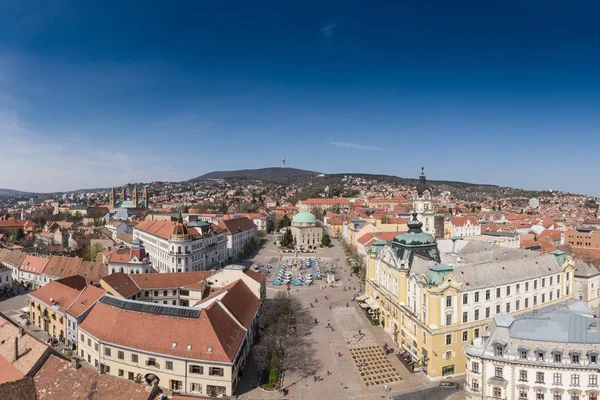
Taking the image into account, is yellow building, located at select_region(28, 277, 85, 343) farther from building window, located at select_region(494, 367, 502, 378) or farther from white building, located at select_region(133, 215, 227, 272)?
building window, located at select_region(494, 367, 502, 378)

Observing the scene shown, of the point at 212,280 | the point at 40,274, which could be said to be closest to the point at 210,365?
the point at 212,280

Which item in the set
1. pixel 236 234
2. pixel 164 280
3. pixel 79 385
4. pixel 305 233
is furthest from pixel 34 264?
pixel 305 233

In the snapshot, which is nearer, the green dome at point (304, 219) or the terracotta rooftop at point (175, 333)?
the terracotta rooftop at point (175, 333)

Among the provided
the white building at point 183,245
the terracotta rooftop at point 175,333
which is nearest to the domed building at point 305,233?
the white building at point 183,245

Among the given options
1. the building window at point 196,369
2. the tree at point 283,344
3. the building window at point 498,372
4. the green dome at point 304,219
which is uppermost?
the green dome at point 304,219

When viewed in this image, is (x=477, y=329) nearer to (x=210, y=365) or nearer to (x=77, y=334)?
(x=210, y=365)

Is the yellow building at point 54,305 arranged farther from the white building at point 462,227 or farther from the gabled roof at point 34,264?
the white building at point 462,227

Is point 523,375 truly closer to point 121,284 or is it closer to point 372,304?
point 372,304

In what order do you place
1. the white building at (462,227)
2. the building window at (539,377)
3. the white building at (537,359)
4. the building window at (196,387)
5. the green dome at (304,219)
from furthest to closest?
the green dome at (304,219) → the white building at (462,227) → the building window at (196,387) → the building window at (539,377) → the white building at (537,359)
